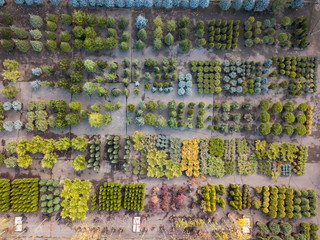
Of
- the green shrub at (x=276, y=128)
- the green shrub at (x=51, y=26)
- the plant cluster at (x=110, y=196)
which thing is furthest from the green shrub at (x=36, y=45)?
the green shrub at (x=276, y=128)

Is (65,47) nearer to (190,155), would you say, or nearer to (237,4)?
(190,155)

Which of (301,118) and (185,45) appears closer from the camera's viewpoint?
(185,45)

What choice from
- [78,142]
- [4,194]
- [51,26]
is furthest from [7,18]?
[4,194]

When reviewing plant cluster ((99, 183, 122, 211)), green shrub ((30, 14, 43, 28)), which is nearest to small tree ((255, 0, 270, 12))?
green shrub ((30, 14, 43, 28))

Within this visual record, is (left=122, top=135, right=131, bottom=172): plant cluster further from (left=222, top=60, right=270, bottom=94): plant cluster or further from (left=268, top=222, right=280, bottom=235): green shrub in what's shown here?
(left=268, top=222, right=280, bottom=235): green shrub

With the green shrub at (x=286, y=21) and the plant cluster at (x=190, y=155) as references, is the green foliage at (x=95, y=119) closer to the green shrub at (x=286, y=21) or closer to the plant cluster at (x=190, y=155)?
the plant cluster at (x=190, y=155)
